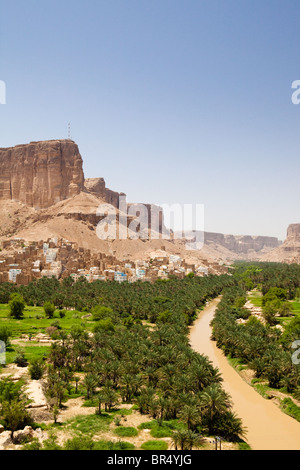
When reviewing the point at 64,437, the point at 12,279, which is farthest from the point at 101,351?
the point at 12,279

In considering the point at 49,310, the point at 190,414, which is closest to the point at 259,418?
the point at 190,414

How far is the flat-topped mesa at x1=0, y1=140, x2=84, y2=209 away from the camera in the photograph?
157 meters

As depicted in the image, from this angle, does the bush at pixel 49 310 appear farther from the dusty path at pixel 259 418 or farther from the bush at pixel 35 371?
the dusty path at pixel 259 418

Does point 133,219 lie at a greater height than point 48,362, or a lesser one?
greater

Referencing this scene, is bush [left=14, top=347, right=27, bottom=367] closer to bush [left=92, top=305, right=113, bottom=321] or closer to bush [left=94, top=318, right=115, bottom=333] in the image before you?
bush [left=94, top=318, right=115, bottom=333]

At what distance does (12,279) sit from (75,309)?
29.0 m

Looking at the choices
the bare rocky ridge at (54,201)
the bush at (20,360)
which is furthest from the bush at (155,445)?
the bare rocky ridge at (54,201)

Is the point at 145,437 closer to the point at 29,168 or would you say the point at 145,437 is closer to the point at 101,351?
the point at 101,351

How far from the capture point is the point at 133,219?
161 meters

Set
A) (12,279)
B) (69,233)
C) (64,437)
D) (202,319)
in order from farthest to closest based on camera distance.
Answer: (69,233), (12,279), (202,319), (64,437)

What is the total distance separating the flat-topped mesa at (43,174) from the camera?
157 meters

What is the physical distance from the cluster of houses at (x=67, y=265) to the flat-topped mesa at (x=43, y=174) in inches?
1653

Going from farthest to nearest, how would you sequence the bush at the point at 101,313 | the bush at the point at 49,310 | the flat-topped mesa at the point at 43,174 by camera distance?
the flat-topped mesa at the point at 43,174
the bush at the point at 49,310
the bush at the point at 101,313

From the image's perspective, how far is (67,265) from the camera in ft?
332
